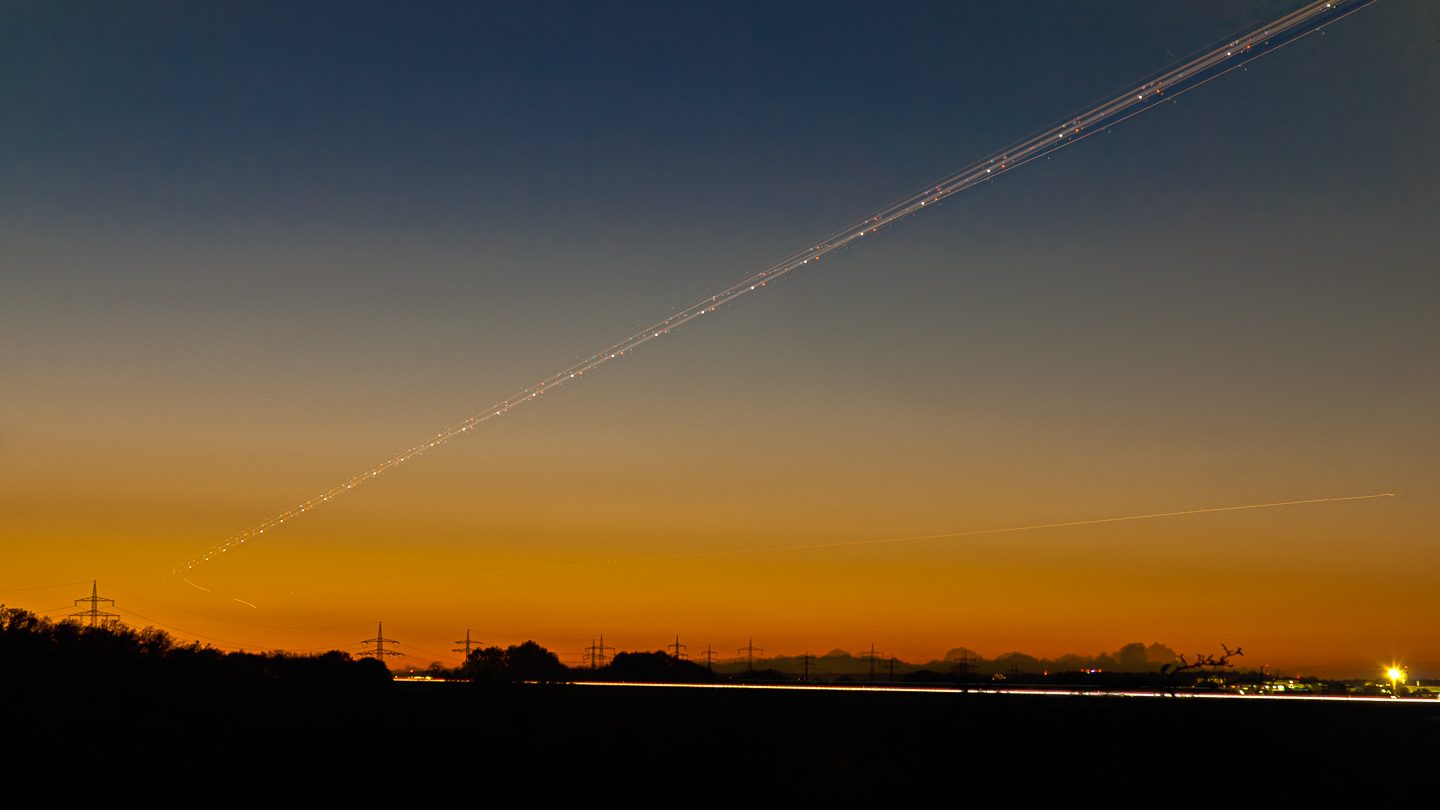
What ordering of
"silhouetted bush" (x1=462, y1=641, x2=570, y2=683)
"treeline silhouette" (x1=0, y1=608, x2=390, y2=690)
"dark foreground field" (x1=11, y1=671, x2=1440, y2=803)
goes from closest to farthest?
1. "dark foreground field" (x1=11, y1=671, x2=1440, y2=803)
2. "treeline silhouette" (x1=0, y1=608, x2=390, y2=690)
3. "silhouetted bush" (x1=462, y1=641, x2=570, y2=683)

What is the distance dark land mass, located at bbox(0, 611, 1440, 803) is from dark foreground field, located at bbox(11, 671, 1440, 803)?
0.07m

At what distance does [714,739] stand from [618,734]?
316 inches

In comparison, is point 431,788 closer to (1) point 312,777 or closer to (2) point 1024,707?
(1) point 312,777

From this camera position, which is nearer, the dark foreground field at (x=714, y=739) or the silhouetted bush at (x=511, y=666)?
the dark foreground field at (x=714, y=739)

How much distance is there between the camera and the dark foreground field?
758 inches

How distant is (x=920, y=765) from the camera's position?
20281 millimetres

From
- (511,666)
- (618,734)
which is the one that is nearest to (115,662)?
(618,734)

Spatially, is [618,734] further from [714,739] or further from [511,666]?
[511,666]

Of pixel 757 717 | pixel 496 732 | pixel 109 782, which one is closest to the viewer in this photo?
pixel 109 782

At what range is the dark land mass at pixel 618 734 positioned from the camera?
63.7 ft

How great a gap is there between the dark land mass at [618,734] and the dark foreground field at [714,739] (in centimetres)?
7

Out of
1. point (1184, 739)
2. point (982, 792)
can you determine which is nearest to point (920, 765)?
point (982, 792)

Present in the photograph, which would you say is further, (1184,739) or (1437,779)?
(1437,779)

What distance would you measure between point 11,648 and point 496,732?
2849 centimetres
